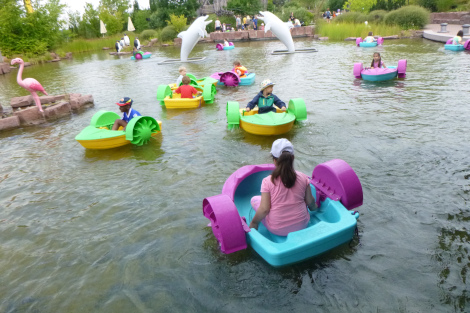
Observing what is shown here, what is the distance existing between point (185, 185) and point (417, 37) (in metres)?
22.3

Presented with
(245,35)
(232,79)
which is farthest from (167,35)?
(232,79)

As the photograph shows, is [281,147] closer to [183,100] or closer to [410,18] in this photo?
[183,100]

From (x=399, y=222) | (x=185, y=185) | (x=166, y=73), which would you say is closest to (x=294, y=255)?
(x=399, y=222)

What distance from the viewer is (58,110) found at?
9.69 m

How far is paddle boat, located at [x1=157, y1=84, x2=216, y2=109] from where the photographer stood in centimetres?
926

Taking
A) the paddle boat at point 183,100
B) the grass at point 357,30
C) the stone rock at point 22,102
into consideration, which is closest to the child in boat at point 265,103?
the paddle boat at point 183,100

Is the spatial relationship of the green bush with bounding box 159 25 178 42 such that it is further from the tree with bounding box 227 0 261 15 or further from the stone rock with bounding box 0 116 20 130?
the stone rock with bounding box 0 116 20 130

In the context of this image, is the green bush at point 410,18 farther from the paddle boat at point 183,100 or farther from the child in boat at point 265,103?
the child in boat at point 265,103

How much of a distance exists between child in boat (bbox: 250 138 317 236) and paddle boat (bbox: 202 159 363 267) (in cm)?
14

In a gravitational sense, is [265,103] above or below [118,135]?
above

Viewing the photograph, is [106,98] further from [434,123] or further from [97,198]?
[434,123]

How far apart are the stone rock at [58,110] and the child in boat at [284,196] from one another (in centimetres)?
821

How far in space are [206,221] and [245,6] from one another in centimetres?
4000

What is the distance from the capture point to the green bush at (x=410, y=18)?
79.5 feet
